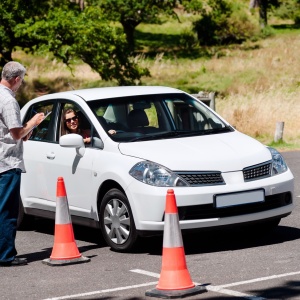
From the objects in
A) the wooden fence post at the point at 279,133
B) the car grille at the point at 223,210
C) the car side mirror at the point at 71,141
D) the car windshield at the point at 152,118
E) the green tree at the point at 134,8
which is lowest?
the wooden fence post at the point at 279,133

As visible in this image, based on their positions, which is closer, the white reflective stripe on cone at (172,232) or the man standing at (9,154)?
the white reflective stripe on cone at (172,232)

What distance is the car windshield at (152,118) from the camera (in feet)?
35.0

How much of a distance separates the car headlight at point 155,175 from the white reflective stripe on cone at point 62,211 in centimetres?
73

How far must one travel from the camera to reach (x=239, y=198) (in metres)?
9.67

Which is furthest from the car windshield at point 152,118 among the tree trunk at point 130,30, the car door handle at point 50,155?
the tree trunk at point 130,30

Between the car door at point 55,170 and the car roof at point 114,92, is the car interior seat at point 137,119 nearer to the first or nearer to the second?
the car roof at point 114,92

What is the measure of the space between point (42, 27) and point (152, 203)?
24794 millimetres

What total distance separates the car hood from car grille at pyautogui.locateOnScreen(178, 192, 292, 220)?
0.37 metres

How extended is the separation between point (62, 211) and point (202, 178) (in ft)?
4.50

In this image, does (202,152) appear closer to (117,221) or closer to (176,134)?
(176,134)

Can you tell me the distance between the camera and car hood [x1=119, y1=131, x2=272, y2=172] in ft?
31.7

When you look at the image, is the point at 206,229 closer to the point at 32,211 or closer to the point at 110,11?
the point at 32,211

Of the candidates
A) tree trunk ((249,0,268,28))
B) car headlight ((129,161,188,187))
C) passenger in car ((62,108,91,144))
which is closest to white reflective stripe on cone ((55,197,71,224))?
car headlight ((129,161,188,187))

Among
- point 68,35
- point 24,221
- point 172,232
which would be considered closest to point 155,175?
point 172,232
